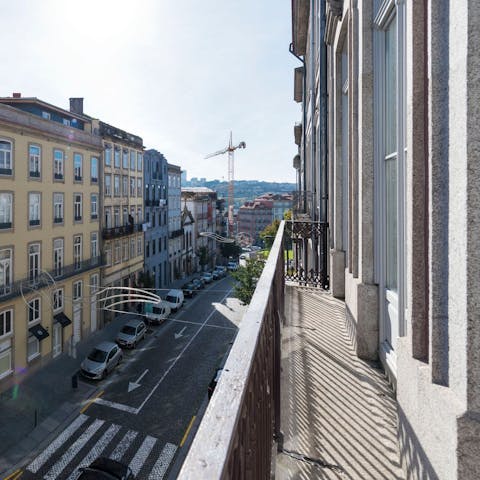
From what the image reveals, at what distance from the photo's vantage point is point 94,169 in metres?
29.2

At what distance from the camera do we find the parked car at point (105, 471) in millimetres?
12016

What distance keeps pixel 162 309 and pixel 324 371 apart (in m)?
28.3

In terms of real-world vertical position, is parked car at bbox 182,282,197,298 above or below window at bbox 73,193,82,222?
below

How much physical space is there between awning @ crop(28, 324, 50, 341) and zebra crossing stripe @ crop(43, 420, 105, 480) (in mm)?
7316

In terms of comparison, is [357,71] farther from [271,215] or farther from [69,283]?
[271,215]

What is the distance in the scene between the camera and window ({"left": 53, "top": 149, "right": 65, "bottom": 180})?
78.8ft

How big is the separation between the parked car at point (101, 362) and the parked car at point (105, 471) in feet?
29.1

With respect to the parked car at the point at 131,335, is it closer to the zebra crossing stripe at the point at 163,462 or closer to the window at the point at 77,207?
the window at the point at 77,207

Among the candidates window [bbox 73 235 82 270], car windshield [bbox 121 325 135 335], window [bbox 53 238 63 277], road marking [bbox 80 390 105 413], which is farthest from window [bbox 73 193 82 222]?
road marking [bbox 80 390 105 413]

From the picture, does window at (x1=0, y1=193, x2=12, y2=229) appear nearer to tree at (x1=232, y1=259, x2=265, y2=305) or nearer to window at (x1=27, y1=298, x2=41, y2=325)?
window at (x1=27, y1=298, x2=41, y2=325)

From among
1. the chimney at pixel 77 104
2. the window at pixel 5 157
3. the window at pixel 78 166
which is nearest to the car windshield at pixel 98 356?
the window at pixel 5 157

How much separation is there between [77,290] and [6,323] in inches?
270

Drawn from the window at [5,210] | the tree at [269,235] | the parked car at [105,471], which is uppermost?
the window at [5,210]

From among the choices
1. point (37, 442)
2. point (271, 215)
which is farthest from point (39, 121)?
point (271, 215)
